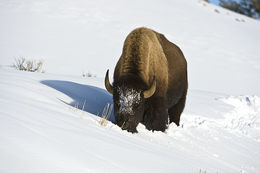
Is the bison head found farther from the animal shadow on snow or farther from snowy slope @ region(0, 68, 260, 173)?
the animal shadow on snow

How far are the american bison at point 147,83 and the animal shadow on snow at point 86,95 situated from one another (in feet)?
2.77

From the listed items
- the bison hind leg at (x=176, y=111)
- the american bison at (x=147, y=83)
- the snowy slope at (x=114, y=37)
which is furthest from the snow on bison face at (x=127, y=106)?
the snowy slope at (x=114, y=37)

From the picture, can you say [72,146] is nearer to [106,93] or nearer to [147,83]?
[147,83]

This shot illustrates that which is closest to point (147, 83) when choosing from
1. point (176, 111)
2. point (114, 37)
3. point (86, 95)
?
point (86, 95)

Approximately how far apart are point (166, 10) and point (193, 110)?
16.9m

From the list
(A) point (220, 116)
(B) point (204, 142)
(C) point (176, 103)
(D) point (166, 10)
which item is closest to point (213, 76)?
(A) point (220, 116)

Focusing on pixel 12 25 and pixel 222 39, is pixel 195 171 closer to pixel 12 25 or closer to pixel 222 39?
pixel 12 25

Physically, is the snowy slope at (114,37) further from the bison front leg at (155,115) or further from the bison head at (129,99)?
the bison head at (129,99)

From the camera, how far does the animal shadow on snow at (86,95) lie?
6031 mm

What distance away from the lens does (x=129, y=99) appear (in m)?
4.75

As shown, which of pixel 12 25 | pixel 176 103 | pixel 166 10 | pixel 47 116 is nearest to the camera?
pixel 47 116

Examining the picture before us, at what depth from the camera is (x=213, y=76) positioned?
1402cm

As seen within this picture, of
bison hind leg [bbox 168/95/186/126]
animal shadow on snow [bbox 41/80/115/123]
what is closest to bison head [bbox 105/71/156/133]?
animal shadow on snow [bbox 41/80/115/123]

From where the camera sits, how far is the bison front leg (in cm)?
565
